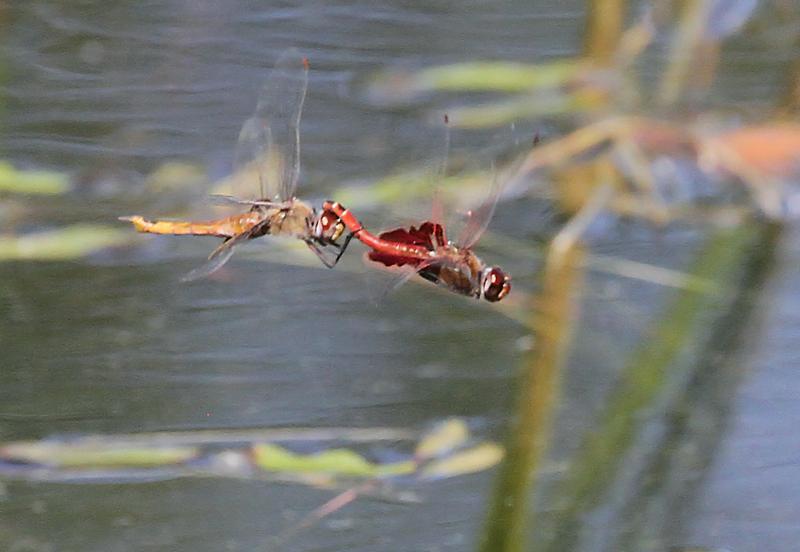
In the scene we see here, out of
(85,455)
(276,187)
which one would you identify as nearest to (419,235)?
(276,187)

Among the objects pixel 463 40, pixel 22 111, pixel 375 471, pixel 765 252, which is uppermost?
pixel 463 40

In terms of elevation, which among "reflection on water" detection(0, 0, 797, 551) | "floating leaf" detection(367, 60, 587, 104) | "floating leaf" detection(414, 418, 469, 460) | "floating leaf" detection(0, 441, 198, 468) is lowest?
"floating leaf" detection(0, 441, 198, 468)

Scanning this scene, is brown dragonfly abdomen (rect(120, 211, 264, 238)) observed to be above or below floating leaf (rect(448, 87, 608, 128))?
below

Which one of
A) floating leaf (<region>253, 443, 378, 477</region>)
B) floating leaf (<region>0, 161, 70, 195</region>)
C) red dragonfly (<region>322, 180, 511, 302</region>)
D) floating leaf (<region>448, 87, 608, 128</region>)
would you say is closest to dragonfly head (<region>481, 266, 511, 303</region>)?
red dragonfly (<region>322, 180, 511, 302</region>)

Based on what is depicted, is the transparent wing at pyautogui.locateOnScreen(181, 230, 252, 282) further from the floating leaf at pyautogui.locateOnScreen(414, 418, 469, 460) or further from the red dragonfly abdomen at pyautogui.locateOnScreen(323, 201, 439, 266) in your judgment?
the floating leaf at pyautogui.locateOnScreen(414, 418, 469, 460)

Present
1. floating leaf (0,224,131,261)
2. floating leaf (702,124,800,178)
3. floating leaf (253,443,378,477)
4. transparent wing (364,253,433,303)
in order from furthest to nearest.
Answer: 1. floating leaf (702,124,800,178)
2. floating leaf (0,224,131,261)
3. floating leaf (253,443,378,477)
4. transparent wing (364,253,433,303)

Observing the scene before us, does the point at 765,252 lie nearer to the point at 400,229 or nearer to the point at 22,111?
the point at 400,229

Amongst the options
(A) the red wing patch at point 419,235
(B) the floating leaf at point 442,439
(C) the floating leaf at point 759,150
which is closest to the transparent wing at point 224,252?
(A) the red wing patch at point 419,235

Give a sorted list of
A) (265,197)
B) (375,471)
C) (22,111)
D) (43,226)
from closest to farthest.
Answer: (265,197)
(375,471)
(43,226)
(22,111)

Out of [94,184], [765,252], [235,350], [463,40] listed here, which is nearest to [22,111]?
[94,184]
